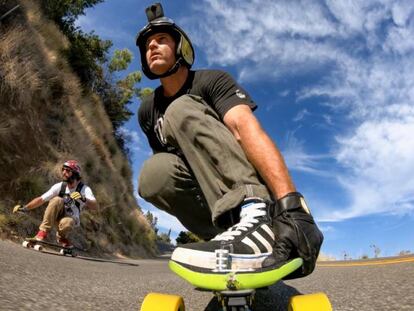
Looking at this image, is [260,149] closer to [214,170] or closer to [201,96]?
[214,170]

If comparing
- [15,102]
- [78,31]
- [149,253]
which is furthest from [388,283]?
[78,31]

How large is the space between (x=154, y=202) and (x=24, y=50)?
445 inches

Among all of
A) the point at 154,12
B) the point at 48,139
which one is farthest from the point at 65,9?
the point at 154,12

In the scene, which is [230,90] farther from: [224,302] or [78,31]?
[78,31]

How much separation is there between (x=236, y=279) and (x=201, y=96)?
3.75ft

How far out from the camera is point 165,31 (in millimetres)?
2271

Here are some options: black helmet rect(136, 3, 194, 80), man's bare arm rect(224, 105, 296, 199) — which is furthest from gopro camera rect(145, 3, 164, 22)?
man's bare arm rect(224, 105, 296, 199)

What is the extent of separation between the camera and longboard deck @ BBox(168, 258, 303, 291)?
114 centimetres

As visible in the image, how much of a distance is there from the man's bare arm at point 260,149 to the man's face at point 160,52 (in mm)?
621

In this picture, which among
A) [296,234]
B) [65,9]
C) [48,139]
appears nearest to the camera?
[296,234]

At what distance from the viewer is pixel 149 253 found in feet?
50.7

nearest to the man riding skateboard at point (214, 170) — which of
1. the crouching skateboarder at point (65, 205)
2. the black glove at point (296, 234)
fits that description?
the black glove at point (296, 234)

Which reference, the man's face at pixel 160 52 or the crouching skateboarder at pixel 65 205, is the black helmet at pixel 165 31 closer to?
the man's face at pixel 160 52

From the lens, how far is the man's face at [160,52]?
2.21m
